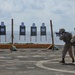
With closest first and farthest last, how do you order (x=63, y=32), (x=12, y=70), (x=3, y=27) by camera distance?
(x=12, y=70) → (x=63, y=32) → (x=3, y=27)

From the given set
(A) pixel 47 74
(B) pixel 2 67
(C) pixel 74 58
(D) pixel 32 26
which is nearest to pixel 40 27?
(D) pixel 32 26

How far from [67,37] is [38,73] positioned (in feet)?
14.5

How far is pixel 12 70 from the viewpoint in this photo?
15.5 m

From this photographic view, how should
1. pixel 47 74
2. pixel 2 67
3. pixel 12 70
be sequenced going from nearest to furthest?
1. pixel 47 74
2. pixel 12 70
3. pixel 2 67

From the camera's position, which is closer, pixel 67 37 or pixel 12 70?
pixel 12 70

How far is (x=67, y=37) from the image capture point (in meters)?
18.4

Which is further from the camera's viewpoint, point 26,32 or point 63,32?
point 26,32

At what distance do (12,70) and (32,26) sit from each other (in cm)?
1951

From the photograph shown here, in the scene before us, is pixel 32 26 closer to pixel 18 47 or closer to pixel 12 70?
pixel 18 47

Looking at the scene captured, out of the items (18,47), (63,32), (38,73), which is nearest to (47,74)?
(38,73)

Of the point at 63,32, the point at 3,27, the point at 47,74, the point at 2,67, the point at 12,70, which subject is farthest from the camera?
the point at 3,27

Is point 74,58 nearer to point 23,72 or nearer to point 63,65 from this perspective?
point 63,65

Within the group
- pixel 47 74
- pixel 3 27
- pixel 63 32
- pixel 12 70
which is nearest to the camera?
pixel 47 74

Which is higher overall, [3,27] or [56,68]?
[3,27]
